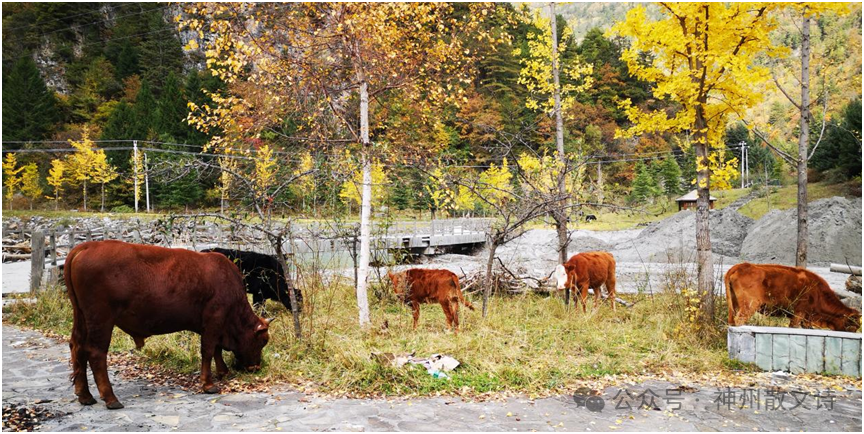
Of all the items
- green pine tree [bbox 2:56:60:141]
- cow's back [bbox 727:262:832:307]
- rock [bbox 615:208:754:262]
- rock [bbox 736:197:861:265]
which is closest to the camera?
cow's back [bbox 727:262:832:307]

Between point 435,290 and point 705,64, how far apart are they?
4565 millimetres

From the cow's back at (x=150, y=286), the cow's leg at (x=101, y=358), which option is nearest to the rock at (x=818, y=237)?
the cow's back at (x=150, y=286)

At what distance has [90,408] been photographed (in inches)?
170

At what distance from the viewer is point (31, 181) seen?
124 ft

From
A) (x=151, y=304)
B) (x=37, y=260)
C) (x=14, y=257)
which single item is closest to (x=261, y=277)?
(x=151, y=304)

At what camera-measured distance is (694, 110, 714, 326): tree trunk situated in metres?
7.04

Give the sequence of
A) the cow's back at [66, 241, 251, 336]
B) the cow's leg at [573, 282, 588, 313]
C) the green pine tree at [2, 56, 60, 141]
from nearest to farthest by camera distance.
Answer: the cow's back at [66, 241, 251, 336] → the cow's leg at [573, 282, 588, 313] → the green pine tree at [2, 56, 60, 141]

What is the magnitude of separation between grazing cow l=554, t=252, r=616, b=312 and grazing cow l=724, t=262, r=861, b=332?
7.68 ft

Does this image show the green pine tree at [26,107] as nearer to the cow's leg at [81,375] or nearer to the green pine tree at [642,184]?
the green pine tree at [642,184]

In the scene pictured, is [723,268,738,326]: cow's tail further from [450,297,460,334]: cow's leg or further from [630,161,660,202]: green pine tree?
[630,161,660,202]: green pine tree

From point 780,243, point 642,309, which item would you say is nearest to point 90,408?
point 642,309

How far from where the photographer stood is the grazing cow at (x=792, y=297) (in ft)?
20.6

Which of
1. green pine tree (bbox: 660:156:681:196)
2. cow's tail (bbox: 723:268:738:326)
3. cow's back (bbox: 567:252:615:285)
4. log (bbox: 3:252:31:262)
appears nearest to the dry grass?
cow's tail (bbox: 723:268:738:326)

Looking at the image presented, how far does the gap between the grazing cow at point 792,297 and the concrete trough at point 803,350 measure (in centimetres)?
78
